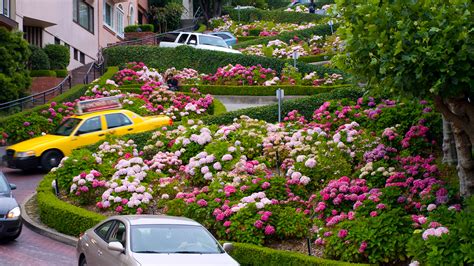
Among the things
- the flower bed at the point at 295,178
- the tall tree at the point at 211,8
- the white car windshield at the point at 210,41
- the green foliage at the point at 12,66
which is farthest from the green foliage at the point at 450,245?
the tall tree at the point at 211,8

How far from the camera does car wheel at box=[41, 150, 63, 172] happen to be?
22.8 metres

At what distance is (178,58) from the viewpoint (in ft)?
123

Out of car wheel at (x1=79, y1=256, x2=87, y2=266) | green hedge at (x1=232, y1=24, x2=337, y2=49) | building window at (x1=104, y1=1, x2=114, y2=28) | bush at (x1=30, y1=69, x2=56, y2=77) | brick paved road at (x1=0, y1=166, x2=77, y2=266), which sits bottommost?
brick paved road at (x1=0, y1=166, x2=77, y2=266)

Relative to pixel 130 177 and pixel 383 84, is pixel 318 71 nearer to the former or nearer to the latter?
pixel 130 177

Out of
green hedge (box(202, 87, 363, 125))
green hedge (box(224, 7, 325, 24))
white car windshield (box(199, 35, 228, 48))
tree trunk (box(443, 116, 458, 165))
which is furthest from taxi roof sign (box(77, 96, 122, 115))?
→ green hedge (box(224, 7, 325, 24))

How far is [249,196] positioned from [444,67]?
4503mm

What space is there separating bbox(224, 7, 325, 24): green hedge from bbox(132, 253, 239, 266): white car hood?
170ft

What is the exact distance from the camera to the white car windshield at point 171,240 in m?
10.9

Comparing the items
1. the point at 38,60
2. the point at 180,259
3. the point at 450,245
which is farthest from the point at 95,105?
the point at 450,245

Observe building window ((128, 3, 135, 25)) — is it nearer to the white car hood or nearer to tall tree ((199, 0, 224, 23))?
tall tree ((199, 0, 224, 23))

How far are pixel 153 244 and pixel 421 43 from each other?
4.62m

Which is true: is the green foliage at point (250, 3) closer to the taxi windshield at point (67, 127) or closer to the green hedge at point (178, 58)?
the green hedge at point (178, 58)

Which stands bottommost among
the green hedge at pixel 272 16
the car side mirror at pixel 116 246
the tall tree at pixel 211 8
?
the car side mirror at pixel 116 246

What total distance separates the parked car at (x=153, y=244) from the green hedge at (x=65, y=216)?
420 cm
